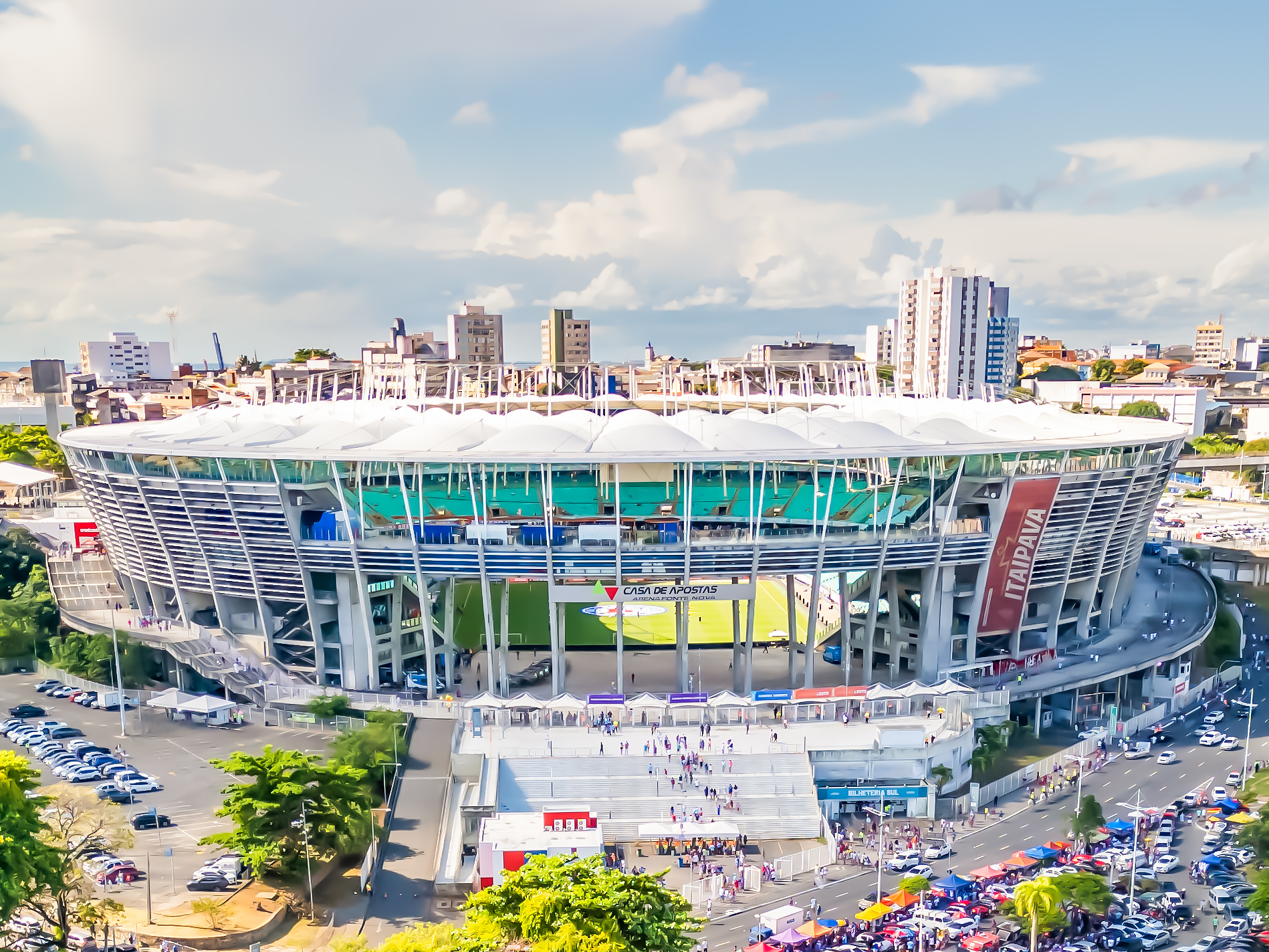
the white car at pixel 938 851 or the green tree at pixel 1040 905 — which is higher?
the green tree at pixel 1040 905

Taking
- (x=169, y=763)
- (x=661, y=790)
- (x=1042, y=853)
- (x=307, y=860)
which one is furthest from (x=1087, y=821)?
(x=169, y=763)

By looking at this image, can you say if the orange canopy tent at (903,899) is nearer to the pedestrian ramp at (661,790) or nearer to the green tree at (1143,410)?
the pedestrian ramp at (661,790)

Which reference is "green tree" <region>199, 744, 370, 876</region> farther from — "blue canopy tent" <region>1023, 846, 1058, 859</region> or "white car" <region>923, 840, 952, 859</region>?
"blue canopy tent" <region>1023, 846, 1058, 859</region>

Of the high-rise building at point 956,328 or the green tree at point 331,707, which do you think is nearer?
the green tree at point 331,707

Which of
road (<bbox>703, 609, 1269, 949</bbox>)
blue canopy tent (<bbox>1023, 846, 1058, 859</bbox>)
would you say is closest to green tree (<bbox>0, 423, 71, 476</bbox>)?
road (<bbox>703, 609, 1269, 949</bbox>)

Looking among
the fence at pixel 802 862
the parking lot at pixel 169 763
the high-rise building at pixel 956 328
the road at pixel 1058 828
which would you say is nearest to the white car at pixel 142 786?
the parking lot at pixel 169 763
